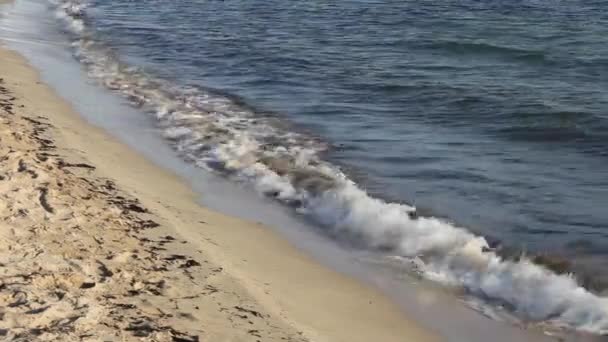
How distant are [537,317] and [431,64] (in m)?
9.74

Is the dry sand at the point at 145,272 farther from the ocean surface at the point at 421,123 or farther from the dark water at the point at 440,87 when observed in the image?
the dark water at the point at 440,87

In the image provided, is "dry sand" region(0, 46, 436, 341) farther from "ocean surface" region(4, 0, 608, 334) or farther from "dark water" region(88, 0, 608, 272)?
"dark water" region(88, 0, 608, 272)

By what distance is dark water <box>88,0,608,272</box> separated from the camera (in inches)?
348

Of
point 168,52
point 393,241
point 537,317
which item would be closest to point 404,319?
point 537,317

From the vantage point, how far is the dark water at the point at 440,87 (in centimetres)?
884

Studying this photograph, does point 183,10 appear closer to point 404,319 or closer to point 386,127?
point 386,127

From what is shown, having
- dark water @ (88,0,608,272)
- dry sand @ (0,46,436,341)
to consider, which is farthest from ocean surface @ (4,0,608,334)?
dry sand @ (0,46,436,341)

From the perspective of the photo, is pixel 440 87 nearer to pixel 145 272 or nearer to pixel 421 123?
pixel 421 123

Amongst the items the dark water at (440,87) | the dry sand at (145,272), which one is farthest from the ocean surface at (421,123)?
the dry sand at (145,272)

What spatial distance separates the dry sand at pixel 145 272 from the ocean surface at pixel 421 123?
38.4 inches

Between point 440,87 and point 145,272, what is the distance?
8.65 metres

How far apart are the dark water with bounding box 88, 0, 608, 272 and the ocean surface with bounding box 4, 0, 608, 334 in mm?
38

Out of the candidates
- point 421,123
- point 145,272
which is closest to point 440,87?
point 421,123

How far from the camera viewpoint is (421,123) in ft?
39.3
